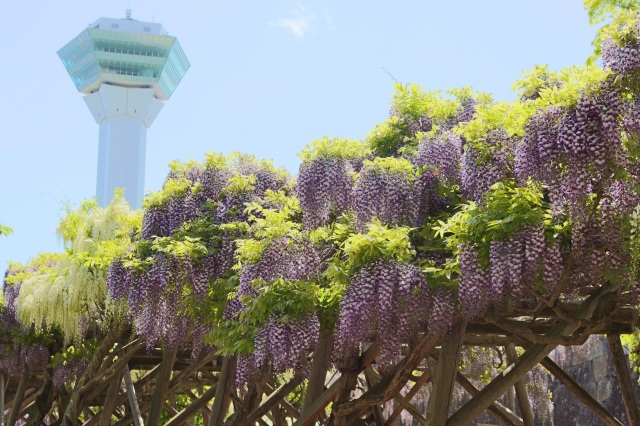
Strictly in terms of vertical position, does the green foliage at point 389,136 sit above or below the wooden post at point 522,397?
above

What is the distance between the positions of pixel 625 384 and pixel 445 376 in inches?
83.6

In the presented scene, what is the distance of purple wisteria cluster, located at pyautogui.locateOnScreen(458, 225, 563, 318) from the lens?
6488mm

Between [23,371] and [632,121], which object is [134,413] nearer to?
[23,371]

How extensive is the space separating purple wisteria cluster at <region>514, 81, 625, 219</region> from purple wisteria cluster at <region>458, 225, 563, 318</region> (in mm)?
358

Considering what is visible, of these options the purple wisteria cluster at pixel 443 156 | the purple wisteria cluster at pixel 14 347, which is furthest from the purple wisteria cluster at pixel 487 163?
the purple wisteria cluster at pixel 14 347

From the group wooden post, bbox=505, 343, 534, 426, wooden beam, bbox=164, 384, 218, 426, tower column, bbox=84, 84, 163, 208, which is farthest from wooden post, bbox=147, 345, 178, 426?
tower column, bbox=84, 84, 163, 208

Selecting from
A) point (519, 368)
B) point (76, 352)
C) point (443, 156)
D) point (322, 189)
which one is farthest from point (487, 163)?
point (76, 352)

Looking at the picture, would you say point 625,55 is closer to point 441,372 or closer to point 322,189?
point 441,372

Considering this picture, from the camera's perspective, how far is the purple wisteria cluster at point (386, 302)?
7090 mm

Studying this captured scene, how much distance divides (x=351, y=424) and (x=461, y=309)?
2.29 meters

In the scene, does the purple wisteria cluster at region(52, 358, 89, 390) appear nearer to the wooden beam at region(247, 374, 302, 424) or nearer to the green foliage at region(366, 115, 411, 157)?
the wooden beam at region(247, 374, 302, 424)

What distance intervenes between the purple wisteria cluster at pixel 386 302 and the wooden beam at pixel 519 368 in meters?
0.83

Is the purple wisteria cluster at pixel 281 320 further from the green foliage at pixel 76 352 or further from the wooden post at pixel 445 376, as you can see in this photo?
the green foliage at pixel 76 352

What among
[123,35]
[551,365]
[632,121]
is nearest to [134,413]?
[551,365]
